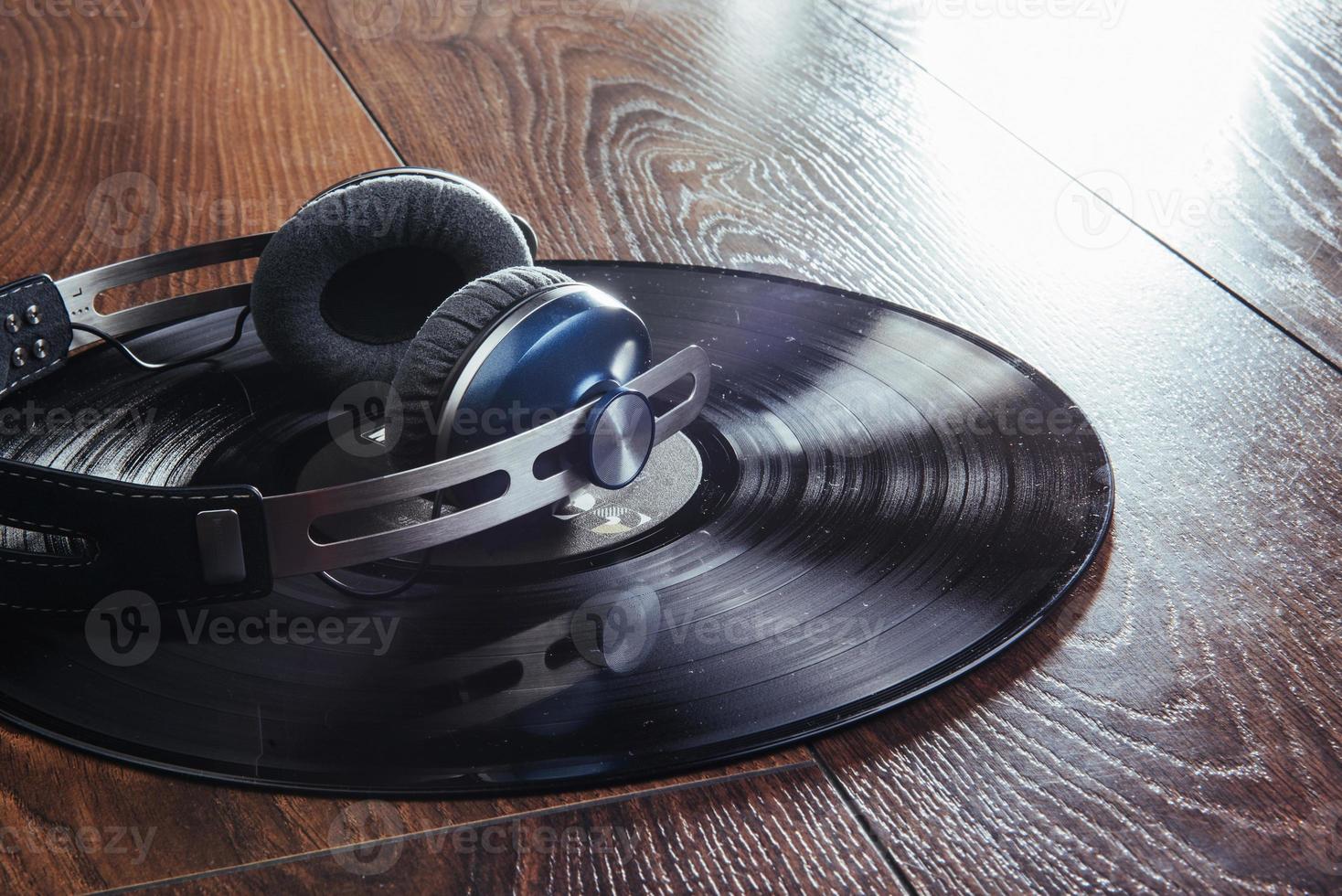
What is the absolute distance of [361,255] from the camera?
0.66 metres

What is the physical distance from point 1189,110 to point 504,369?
2.97 ft

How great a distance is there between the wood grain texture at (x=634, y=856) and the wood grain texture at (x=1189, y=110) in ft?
1.74

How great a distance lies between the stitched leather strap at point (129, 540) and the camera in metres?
0.45

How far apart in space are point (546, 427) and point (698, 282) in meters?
0.34

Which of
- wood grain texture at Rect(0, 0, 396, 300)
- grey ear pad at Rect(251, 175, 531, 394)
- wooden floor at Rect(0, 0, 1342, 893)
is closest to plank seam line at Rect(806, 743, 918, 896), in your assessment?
wooden floor at Rect(0, 0, 1342, 893)

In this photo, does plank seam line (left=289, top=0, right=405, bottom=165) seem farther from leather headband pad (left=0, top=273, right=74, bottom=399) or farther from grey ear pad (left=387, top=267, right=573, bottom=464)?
grey ear pad (left=387, top=267, right=573, bottom=464)

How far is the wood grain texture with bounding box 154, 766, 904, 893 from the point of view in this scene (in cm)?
43

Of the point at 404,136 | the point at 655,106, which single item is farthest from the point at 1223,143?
the point at 404,136

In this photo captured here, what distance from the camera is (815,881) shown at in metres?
0.44

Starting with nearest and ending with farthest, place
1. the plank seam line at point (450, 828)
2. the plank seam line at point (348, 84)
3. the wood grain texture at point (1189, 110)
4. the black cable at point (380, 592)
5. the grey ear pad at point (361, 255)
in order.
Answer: the plank seam line at point (450, 828), the black cable at point (380, 592), the grey ear pad at point (361, 255), the wood grain texture at point (1189, 110), the plank seam line at point (348, 84)

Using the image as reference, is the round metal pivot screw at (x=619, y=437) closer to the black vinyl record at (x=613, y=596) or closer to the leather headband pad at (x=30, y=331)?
the black vinyl record at (x=613, y=596)

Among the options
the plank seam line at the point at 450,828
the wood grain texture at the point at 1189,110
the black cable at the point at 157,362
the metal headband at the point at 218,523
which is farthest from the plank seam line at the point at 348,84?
the plank seam line at the point at 450,828

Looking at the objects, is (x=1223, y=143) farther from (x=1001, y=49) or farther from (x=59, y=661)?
(x=59, y=661)

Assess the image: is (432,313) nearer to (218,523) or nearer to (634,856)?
(218,523)
